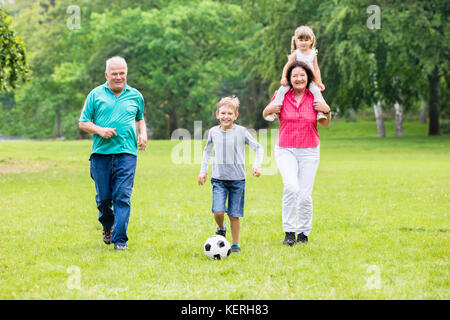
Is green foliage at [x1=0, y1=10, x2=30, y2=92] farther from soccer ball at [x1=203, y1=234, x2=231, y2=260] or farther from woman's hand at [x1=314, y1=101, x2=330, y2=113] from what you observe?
soccer ball at [x1=203, y1=234, x2=231, y2=260]

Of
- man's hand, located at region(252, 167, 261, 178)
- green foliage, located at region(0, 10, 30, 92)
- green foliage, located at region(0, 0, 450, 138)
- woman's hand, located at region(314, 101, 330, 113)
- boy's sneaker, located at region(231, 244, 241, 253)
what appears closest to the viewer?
man's hand, located at region(252, 167, 261, 178)

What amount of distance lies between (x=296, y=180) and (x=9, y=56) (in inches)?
468

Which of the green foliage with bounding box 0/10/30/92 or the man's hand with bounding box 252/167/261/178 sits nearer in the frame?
the man's hand with bounding box 252/167/261/178

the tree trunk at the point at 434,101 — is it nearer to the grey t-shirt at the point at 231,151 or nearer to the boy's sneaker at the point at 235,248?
the grey t-shirt at the point at 231,151

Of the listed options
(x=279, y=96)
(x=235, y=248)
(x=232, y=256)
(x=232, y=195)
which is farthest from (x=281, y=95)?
(x=232, y=256)

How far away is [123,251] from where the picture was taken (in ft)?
21.2

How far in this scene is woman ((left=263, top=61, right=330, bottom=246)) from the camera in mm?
6668

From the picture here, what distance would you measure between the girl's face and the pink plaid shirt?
58cm

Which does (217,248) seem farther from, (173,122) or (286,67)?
(173,122)

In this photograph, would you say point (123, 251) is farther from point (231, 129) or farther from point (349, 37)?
point (349, 37)

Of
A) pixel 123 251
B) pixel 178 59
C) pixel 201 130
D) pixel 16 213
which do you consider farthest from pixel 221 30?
pixel 123 251

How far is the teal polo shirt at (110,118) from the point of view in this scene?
6.53 metres

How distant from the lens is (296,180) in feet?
22.2

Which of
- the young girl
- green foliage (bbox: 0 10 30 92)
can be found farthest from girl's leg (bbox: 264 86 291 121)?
green foliage (bbox: 0 10 30 92)
